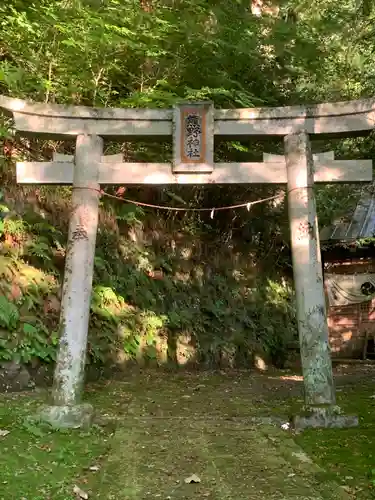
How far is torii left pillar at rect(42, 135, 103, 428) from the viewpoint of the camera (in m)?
5.95

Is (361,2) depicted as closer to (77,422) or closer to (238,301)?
(238,301)

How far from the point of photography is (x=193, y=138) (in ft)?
21.9

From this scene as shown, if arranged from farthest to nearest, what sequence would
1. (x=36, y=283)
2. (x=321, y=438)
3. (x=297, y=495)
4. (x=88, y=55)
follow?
(x=88, y=55)
(x=36, y=283)
(x=321, y=438)
(x=297, y=495)

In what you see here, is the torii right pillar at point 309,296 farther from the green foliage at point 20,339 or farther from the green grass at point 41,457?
the green foliage at point 20,339

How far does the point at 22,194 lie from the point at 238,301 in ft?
24.7

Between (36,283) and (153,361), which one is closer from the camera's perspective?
(36,283)

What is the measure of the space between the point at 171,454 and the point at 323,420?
1.98 meters

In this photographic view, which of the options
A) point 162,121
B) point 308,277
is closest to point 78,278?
point 162,121

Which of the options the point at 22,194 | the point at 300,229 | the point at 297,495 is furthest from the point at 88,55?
the point at 297,495

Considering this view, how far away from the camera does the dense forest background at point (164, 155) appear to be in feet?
28.9

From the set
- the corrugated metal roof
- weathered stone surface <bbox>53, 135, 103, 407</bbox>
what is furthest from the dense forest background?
weathered stone surface <bbox>53, 135, 103, 407</bbox>

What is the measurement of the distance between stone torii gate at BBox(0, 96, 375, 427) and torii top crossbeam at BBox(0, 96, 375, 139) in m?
0.01

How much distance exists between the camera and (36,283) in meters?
8.72

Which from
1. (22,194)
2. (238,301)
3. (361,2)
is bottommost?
(238,301)
